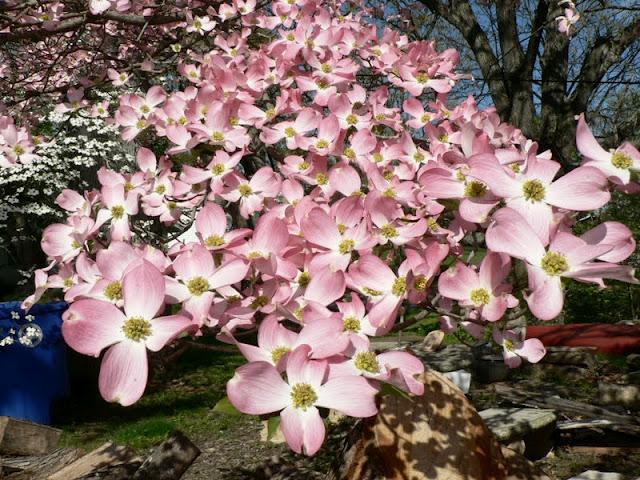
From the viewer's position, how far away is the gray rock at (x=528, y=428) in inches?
146

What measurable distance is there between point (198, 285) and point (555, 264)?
710mm

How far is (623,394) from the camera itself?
4699 millimetres

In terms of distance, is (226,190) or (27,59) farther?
(27,59)

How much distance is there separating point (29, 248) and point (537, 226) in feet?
41.0

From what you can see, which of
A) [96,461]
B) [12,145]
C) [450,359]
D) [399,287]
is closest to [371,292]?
[399,287]

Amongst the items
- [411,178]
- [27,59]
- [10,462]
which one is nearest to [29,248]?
[27,59]

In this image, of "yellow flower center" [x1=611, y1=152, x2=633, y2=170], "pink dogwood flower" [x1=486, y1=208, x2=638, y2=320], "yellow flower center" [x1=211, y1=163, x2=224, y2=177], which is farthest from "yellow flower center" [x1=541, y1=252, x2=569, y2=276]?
"yellow flower center" [x1=211, y1=163, x2=224, y2=177]

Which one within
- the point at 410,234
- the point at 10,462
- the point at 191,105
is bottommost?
the point at 10,462

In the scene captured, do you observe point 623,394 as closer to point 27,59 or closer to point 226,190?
point 226,190

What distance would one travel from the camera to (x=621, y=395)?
15.5ft

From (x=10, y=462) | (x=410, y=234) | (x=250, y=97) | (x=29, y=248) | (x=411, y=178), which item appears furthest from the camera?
(x=29, y=248)

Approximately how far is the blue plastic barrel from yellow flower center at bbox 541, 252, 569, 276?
4.85 m

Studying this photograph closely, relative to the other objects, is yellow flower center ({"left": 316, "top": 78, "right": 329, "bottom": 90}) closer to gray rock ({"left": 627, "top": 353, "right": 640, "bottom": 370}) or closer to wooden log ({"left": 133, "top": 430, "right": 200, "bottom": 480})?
wooden log ({"left": 133, "top": 430, "right": 200, "bottom": 480})

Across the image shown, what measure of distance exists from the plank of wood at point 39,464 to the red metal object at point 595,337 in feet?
15.0
